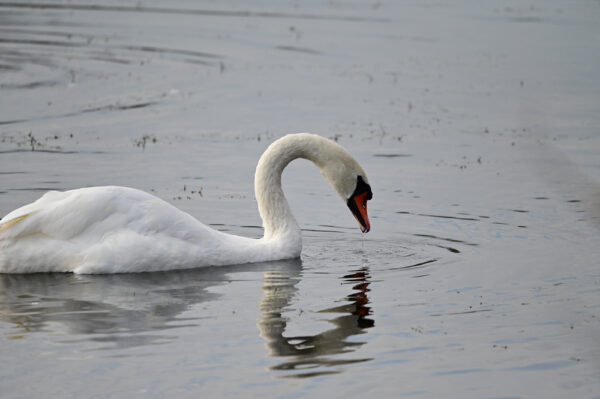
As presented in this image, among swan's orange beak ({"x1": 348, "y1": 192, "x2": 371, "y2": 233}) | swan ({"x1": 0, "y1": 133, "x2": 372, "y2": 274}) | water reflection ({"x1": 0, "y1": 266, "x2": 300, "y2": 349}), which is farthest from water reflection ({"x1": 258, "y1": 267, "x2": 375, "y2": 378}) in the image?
swan's orange beak ({"x1": 348, "y1": 192, "x2": 371, "y2": 233})

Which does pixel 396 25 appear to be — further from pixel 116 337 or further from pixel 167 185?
pixel 116 337

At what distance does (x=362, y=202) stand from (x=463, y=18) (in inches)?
885

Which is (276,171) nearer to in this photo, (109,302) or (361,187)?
(361,187)

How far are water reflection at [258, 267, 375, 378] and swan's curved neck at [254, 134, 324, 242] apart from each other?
1.02 metres

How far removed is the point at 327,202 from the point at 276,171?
2.24 metres

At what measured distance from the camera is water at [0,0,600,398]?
6.61 meters

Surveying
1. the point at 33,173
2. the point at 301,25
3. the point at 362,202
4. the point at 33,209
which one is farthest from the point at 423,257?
the point at 301,25

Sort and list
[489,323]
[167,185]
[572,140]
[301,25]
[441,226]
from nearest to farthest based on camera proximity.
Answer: [489,323], [441,226], [167,185], [572,140], [301,25]

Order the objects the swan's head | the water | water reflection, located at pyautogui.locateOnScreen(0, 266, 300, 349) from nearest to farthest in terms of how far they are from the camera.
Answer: the water < water reflection, located at pyautogui.locateOnScreen(0, 266, 300, 349) < the swan's head

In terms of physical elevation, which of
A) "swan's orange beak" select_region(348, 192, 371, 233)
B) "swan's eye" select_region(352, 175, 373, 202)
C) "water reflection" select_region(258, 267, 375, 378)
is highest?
"swan's eye" select_region(352, 175, 373, 202)

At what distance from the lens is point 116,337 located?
23.5 feet

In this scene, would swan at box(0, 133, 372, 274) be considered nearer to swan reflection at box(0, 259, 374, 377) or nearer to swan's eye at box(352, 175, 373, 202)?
swan reflection at box(0, 259, 374, 377)

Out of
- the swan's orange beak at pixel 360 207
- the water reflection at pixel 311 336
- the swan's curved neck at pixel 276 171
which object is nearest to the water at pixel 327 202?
the water reflection at pixel 311 336

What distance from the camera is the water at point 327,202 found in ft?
21.7
